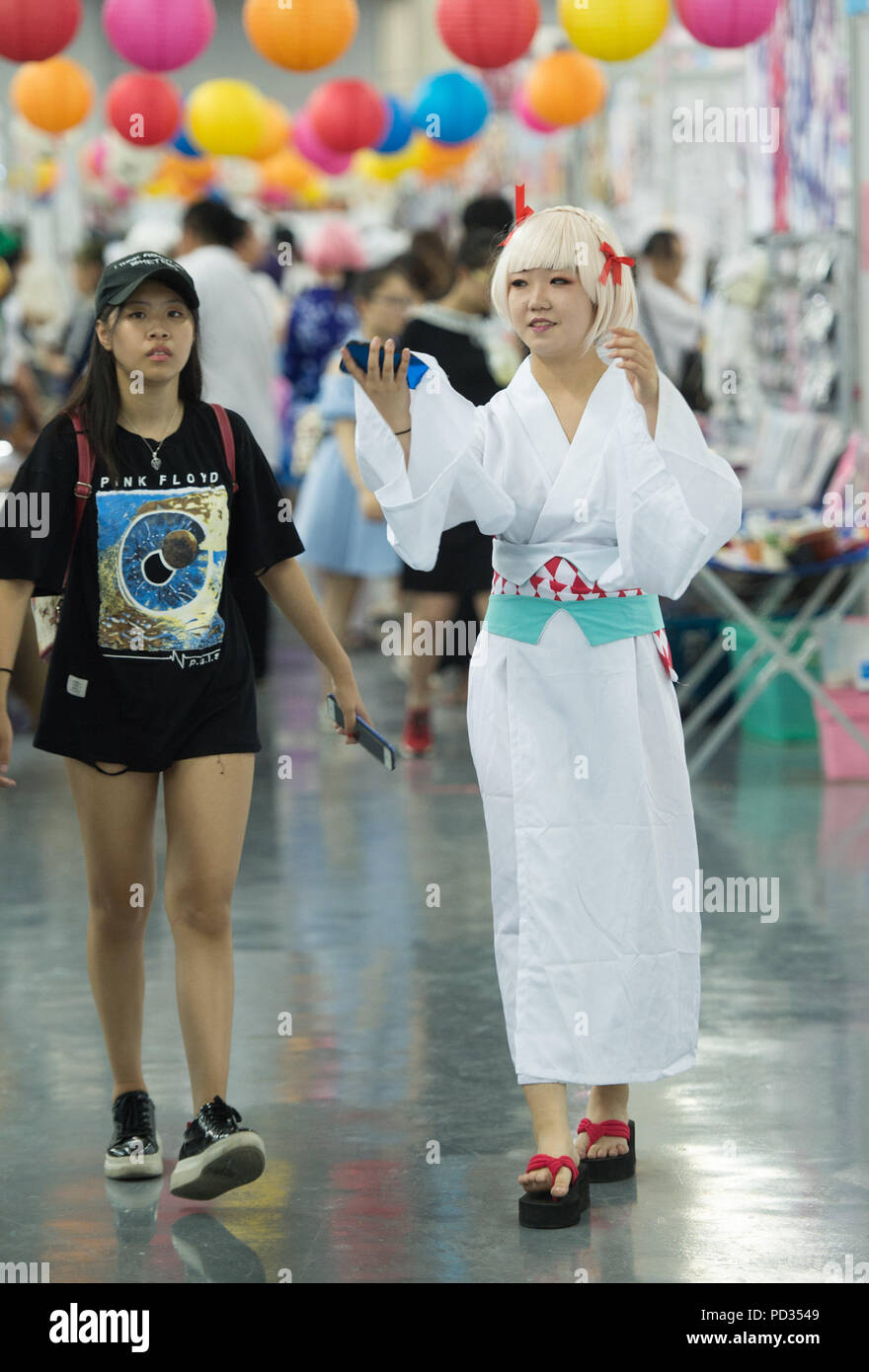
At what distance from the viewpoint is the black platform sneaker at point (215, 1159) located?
3066 millimetres

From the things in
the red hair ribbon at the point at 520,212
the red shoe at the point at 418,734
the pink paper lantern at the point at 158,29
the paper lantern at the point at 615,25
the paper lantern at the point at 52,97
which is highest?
the paper lantern at the point at 52,97

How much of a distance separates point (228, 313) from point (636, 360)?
14.0ft

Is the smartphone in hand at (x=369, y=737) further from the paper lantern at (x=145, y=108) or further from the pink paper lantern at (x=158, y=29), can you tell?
the paper lantern at (x=145, y=108)

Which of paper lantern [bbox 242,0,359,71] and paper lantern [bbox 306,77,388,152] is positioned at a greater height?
paper lantern [bbox 306,77,388,152]

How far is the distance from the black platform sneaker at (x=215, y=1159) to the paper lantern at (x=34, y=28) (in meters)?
4.98

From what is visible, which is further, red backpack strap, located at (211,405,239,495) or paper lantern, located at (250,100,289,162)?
paper lantern, located at (250,100,289,162)

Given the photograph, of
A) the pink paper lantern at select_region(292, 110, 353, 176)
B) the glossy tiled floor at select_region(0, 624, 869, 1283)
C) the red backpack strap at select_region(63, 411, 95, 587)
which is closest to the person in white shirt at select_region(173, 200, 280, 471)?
the glossy tiled floor at select_region(0, 624, 869, 1283)

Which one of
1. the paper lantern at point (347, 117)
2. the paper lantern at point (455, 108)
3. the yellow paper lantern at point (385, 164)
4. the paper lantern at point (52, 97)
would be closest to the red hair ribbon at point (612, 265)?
the paper lantern at point (52, 97)

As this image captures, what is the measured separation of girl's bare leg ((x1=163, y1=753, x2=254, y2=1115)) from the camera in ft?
10.4

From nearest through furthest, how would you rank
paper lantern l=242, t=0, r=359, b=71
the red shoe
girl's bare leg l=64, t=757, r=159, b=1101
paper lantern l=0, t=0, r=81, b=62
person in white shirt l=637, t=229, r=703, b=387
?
girl's bare leg l=64, t=757, r=159, b=1101 < paper lantern l=0, t=0, r=81, b=62 < the red shoe < paper lantern l=242, t=0, r=359, b=71 < person in white shirt l=637, t=229, r=703, b=387

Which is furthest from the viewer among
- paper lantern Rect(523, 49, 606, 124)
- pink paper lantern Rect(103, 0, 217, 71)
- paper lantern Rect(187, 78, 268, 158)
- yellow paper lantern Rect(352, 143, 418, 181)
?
yellow paper lantern Rect(352, 143, 418, 181)

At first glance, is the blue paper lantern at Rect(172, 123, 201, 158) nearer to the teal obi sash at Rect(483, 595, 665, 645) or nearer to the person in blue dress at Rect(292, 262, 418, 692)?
the person in blue dress at Rect(292, 262, 418, 692)

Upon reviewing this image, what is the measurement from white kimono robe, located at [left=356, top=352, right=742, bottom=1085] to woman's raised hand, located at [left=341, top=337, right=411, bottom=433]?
0.16ft
